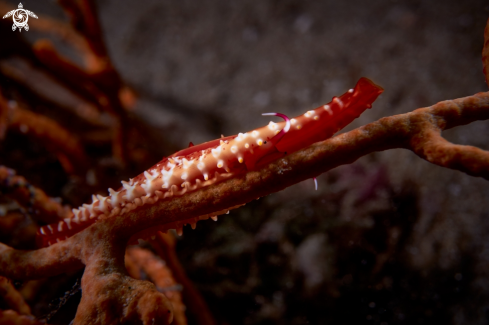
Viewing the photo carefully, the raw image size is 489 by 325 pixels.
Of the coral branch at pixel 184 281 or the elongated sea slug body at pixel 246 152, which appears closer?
the elongated sea slug body at pixel 246 152

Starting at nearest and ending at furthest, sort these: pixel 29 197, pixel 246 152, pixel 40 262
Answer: pixel 246 152 < pixel 40 262 < pixel 29 197

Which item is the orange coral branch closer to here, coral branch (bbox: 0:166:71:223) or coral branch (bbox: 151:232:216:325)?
coral branch (bbox: 0:166:71:223)

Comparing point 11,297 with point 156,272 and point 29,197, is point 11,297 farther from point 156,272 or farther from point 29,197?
point 156,272

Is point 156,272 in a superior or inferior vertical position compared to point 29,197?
inferior

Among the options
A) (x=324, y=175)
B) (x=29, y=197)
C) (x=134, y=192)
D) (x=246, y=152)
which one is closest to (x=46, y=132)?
(x=29, y=197)

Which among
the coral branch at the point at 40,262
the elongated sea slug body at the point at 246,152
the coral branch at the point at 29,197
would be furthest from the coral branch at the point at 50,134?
the elongated sea slug body at the point at 246,152

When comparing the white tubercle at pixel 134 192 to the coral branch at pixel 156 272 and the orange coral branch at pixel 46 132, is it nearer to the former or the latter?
the coral branch at pixel 156 272

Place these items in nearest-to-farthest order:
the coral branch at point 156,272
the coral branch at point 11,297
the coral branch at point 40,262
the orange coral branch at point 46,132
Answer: the coral branch at point 40,262
the coral branch at point 11,297
the coral branch at point 156,272
the orange coral branch at point 46,132

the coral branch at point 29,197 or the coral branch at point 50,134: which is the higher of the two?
the coral branch at point 50,134

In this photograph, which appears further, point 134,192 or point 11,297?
point 11,297

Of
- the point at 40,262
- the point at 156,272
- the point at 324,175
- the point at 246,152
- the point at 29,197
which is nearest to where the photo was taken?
the point at 246,152
